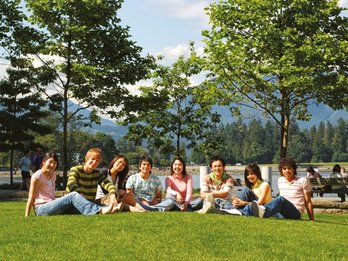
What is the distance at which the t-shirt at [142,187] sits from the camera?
12914 millimetres

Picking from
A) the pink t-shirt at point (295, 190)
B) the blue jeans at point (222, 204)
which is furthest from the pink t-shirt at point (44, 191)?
the pink t-shirt at point (295, 190)

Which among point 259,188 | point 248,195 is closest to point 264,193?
point 259,188

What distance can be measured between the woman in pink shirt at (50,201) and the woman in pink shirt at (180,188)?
5.82 feet

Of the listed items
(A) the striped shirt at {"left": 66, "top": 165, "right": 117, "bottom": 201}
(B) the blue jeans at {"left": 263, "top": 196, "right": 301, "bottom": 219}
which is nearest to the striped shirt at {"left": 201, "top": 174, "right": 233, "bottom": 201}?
(B) the blue jeans at {"left": 263, "top": 196, "right": 301, "bottom": 219}

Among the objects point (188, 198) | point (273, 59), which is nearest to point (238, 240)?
point (188, 198)

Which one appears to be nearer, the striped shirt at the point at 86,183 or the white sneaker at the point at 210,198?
the striped shirt at the point at 86,183

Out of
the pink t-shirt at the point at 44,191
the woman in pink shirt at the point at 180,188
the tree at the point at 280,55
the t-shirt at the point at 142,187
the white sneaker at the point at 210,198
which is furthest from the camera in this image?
the tree at the point at 280,55

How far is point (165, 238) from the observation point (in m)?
8.44

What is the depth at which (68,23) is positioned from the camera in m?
27.1

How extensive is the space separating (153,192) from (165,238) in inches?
181

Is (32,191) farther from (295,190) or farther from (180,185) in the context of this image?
(295,190)

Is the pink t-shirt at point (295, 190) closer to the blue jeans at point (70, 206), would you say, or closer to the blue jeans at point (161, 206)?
the blue jeans at point (161, 206)

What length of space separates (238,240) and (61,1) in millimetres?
20453

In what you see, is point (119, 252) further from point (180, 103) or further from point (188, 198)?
point (180, 103)
